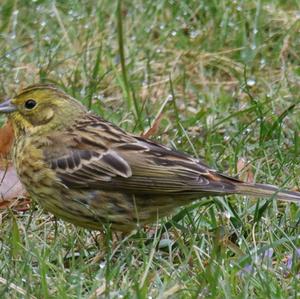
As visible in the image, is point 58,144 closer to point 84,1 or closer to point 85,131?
point 85,131

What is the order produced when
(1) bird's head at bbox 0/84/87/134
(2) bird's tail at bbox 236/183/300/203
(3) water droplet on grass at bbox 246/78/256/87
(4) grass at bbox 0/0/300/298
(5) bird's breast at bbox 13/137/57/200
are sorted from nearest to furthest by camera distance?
(4) grass at bbox 0/0/300/298 → (2) bird's tail at bbox 236/183/300/203 → (5) bird's breast at bbox 13/137/57/200 → (1) bird's head at bbox 0/84/87/134 → (3) water droplet on grass at bbox 246/78/256/87

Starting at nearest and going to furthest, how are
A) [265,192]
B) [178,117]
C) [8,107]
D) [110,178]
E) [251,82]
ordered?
[265,192] → [110,178] → [8,107] → [178,117] → [251,82]

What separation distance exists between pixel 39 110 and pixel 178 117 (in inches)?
39.7

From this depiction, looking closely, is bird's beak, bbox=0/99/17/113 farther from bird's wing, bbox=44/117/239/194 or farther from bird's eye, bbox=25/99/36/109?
bird's wing, bbox=44/117/239/194

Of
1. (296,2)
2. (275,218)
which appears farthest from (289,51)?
(275,218)

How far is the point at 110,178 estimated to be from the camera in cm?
496

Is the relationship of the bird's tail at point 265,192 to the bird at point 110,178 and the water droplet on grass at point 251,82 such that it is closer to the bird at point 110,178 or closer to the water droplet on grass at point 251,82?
the bird at point 110,178

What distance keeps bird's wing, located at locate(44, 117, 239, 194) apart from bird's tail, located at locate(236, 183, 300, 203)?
52 millimetres

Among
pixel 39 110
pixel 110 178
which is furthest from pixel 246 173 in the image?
pixel 39 110

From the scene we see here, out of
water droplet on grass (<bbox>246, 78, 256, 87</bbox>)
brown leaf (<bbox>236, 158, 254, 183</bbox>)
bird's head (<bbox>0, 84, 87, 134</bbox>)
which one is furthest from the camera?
water droplet on grass (<bbox>246, 78, 256, 87</bbox>)

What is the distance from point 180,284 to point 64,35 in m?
3.11

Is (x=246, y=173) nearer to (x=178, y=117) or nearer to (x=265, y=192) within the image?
(x=178, y=117)

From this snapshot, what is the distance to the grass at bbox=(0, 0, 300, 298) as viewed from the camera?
4422 mm

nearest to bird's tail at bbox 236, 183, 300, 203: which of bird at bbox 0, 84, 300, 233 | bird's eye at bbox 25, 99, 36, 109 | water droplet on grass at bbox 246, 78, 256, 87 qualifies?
bird at bbox 0, 84, 300, 233
